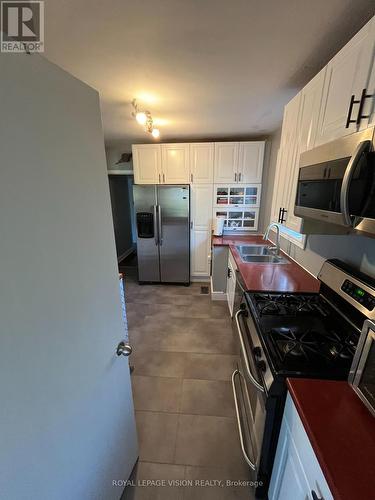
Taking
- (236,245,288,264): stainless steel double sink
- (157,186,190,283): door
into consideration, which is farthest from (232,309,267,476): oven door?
(157,186,190,283): door

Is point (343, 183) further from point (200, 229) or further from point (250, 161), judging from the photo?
point (200, 229)

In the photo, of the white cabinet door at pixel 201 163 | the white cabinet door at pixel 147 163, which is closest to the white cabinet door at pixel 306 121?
the white cabinet door at pixel 201 163

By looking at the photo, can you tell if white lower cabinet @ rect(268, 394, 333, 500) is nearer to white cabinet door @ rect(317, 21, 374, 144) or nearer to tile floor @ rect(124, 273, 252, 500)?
tile floor @ rect(124, 273, 252, 500)

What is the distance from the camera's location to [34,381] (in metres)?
0.60

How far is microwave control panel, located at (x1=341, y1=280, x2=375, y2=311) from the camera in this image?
1005 mm

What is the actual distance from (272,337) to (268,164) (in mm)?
3005

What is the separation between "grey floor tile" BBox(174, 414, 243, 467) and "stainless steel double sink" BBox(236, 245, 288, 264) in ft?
4.70

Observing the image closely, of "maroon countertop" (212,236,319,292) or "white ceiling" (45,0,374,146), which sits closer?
"white ceiling" (45,0,374,146)

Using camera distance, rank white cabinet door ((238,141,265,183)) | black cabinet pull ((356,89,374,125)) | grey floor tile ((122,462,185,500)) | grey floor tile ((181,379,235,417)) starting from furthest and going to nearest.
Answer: white cabinet door ((238,141,265,183)), grey floor tile ((181,379,235,417)), grey floor tile ((122,462,185,500)), black cabinet pull ((356,89,374,125))

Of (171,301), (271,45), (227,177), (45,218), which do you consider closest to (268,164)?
(227,177)

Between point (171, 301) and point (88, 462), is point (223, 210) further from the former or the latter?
point (88, 462)

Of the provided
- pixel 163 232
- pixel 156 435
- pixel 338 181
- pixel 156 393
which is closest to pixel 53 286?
pixel 338 181

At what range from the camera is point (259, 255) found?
2689 millimetres

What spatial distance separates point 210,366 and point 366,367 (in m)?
1.55
